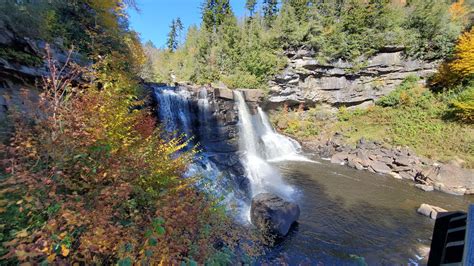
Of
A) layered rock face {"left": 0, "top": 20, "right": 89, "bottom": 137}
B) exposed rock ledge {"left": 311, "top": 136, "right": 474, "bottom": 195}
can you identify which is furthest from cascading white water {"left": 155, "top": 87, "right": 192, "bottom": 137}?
exposed rock ledge {"left": 311, "top": 136, "right": 474, "bottom": 195}

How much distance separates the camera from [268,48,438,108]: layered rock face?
20.0m

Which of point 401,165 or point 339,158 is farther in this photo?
point 339,158

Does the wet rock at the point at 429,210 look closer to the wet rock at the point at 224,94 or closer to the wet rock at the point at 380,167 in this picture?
the wet rock at the point at 380,167

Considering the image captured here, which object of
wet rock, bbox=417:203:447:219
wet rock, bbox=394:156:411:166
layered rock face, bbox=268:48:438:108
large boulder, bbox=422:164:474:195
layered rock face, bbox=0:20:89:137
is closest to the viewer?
layered rock face, bbox=0:20:89:137

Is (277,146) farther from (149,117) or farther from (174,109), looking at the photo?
(149,117)

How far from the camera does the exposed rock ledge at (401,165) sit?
12.2 metres

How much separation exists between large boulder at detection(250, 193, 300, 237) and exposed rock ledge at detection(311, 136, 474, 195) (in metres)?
9.04

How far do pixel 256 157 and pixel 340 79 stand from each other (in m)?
11.5

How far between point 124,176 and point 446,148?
1857cm

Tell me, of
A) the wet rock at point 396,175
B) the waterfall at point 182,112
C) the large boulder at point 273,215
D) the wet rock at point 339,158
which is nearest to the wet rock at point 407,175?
the wet rock at point 396,175

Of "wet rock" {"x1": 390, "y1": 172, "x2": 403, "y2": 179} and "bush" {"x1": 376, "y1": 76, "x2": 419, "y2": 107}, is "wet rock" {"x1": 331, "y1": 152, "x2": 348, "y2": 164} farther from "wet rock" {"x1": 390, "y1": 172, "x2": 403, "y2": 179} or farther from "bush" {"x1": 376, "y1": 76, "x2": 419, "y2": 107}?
"bush" {"x1": 376, "y1": 76, "x2": 419, "y2": 107}

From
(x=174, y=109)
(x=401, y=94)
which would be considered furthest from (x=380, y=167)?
(x=174, y=109)

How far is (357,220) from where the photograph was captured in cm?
914

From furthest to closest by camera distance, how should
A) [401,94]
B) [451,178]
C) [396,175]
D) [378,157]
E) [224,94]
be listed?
1. [401,94]
2. [224,94]
3. [378,157]
4. [396,175]
5. [451,178]
